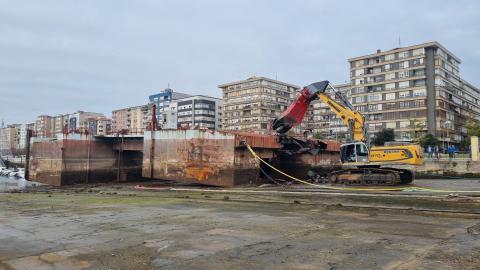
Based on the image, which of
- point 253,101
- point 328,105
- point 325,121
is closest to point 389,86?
point 325,121

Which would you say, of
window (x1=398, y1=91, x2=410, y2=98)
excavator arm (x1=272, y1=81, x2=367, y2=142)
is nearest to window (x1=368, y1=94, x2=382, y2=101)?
window (x1=398, y1=91, x2=410, y2=98)

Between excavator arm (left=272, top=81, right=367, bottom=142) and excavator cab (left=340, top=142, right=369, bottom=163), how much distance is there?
511mm

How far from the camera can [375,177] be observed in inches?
872

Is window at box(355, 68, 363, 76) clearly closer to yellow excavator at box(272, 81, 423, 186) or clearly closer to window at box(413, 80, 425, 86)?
window at box(413, 80, 425, 86)

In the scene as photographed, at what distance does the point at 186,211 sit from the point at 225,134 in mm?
13328

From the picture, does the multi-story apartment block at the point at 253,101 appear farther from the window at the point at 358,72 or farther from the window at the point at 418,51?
the window at the point at 418,51

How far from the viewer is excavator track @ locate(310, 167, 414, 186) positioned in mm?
21703

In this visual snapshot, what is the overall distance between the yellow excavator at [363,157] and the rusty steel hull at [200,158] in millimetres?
5649

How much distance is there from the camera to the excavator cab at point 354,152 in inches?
→ 880

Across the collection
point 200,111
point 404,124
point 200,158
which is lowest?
point 200,158

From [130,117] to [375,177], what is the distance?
144728mm

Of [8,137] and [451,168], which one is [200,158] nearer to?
[451,168]

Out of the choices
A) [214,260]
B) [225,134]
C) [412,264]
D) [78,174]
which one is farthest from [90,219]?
[78,174]

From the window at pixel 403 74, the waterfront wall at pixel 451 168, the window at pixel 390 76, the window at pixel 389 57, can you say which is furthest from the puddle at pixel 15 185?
the window at pixel 389 57
